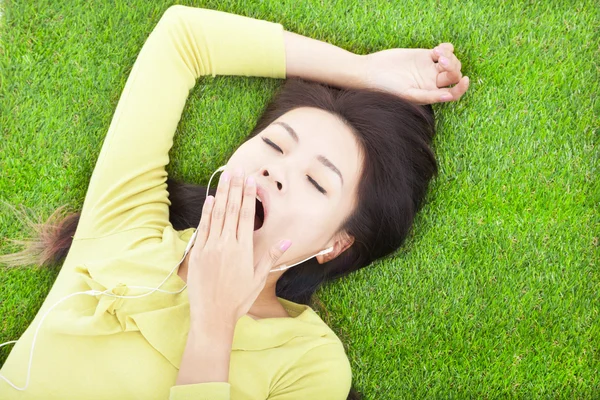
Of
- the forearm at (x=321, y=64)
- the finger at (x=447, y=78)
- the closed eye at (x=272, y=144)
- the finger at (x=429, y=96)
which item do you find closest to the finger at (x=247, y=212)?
the closed eye at (x=272, y=144)

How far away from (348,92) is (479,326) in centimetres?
132

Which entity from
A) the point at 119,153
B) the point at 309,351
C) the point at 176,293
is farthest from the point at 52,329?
the point at 309,351

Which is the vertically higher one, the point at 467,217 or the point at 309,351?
the point at 467,217

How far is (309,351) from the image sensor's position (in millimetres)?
2113

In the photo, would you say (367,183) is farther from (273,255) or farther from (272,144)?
(273,255)

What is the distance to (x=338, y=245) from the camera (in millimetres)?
2244

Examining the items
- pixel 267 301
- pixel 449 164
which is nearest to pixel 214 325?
pixel 267 301

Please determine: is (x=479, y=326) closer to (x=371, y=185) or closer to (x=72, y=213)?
(x=371, y=185)

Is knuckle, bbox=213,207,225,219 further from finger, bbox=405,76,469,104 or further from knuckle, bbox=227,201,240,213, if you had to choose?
finger, bbox=405,76,469,104

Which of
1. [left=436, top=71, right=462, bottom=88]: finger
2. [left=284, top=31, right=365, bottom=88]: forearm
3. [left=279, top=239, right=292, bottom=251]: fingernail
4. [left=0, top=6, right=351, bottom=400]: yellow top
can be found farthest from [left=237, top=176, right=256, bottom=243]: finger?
[left=436, top=71, right=462, bottom=88]: finger

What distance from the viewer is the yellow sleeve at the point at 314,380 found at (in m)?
2.06

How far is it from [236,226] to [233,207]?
71 mm

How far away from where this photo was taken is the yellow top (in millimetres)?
1938

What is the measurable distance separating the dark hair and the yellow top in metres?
0.14
